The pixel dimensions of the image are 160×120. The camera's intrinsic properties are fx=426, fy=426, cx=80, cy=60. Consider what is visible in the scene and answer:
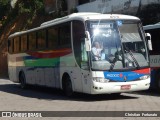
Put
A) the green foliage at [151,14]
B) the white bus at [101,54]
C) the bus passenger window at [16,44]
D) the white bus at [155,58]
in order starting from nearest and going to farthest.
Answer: the white bus at [101,54]
the white bus at [155,58]
the bus passenger window at [16,44]
the green foliage at [151,14]

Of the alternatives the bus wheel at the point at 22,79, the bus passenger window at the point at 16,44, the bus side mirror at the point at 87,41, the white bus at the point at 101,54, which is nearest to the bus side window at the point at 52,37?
the white bus at the point at 101,54

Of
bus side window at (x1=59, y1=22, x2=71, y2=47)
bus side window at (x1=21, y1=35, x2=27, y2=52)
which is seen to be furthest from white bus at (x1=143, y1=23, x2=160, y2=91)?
bus side window at (x1=21, y1=35, x2=27, y2=52)

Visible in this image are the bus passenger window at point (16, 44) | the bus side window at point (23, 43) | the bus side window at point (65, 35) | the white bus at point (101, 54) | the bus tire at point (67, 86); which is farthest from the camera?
the bus passenger window at point (16, 44)

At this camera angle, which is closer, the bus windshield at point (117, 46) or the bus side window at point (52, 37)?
the bus windshield at point (117, 46)

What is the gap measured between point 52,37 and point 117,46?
4.21 metres

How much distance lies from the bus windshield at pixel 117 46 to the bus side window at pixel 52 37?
3069 millimetres

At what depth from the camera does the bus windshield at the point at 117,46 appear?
50.6ft

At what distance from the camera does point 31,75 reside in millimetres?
22312

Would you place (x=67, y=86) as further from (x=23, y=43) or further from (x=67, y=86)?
(x=23, y=43)

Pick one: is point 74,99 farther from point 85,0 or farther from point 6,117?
point 85,0

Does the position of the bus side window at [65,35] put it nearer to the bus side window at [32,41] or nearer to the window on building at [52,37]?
the window on building at [52,37]

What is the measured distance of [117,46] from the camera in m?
15.7

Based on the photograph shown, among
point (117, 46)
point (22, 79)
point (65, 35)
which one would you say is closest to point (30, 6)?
point (22, 79)

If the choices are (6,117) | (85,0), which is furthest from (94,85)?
(85,0)
